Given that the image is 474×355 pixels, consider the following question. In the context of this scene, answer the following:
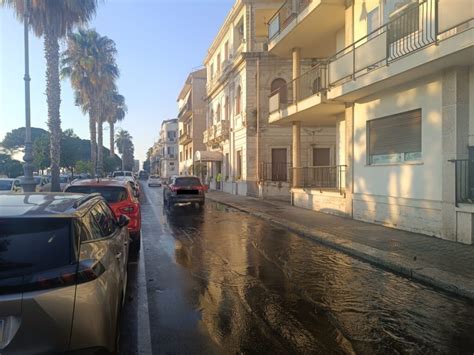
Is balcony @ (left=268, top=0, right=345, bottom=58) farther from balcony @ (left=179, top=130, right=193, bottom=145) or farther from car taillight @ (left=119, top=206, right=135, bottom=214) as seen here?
balcony @ (left=179, top=130, right=193, bottom=145)

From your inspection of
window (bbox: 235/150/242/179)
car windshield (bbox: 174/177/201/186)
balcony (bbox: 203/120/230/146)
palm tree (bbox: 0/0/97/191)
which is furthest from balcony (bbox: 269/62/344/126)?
balcony (bbox: 203/120/230/146)

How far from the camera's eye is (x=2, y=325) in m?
3.02

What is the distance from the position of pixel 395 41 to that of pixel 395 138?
2.75 metres

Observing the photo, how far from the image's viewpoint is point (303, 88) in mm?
22688

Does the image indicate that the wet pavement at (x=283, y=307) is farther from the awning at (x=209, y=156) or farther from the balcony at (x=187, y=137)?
the balcony at (x=187, y=137)

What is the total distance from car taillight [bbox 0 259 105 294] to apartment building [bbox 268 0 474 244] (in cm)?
845

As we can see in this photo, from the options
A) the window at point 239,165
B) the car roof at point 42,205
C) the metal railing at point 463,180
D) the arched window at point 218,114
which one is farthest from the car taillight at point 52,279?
the arched window at point 218,114

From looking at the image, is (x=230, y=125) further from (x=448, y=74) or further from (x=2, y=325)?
(x=2, y=325)

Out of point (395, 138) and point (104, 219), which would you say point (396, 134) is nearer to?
point (395, 138)

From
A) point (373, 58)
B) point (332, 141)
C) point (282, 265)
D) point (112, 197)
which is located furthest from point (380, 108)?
point (332, 141)

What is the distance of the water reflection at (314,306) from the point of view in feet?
14.8

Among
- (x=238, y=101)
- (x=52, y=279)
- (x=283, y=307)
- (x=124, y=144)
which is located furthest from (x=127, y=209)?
(x=124, y=144)

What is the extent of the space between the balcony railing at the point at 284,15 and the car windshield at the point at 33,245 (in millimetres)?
15209

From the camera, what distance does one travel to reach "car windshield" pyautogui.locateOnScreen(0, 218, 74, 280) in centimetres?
317
